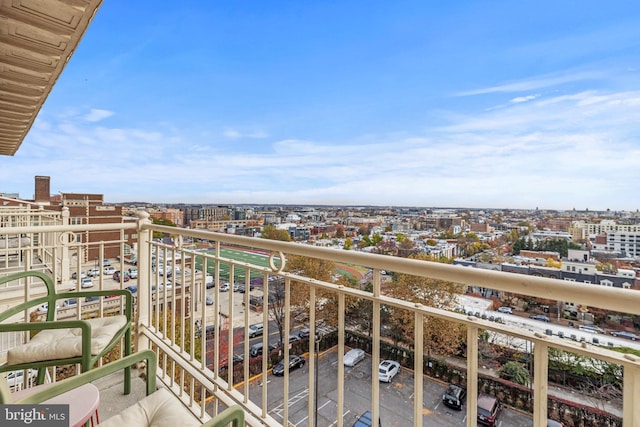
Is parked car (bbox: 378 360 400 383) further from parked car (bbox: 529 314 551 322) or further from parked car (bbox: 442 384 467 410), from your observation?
parked car (bbox: 529 314 551 322)

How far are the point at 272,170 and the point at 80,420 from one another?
1669 centimetres

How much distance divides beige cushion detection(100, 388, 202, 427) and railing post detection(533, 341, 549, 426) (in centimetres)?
107

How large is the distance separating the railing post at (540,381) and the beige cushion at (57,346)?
196 centimetres

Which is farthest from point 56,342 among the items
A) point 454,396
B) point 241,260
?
point 454,396

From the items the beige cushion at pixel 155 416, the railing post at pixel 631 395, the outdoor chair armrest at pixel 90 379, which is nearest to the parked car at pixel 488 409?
the railing post at pixel 631 395

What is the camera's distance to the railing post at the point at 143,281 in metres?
2.47

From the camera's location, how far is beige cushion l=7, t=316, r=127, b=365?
59.6 inches

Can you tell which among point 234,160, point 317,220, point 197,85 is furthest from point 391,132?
point 317,220

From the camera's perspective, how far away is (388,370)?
1366mm

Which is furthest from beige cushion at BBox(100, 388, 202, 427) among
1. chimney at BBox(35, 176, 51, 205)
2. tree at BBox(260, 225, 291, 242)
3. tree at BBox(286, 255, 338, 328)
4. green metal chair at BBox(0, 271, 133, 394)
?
chimney at BBox(35, 176, 51, 205)

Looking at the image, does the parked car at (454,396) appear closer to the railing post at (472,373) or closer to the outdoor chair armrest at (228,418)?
the railing post at (472,373)

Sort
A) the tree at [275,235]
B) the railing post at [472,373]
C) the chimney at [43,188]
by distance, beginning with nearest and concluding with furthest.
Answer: the railing post at [472,373], the tree at [275,235], the chimney at [43,188]

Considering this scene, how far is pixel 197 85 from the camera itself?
11.7m

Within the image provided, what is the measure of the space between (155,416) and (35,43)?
2.36m
